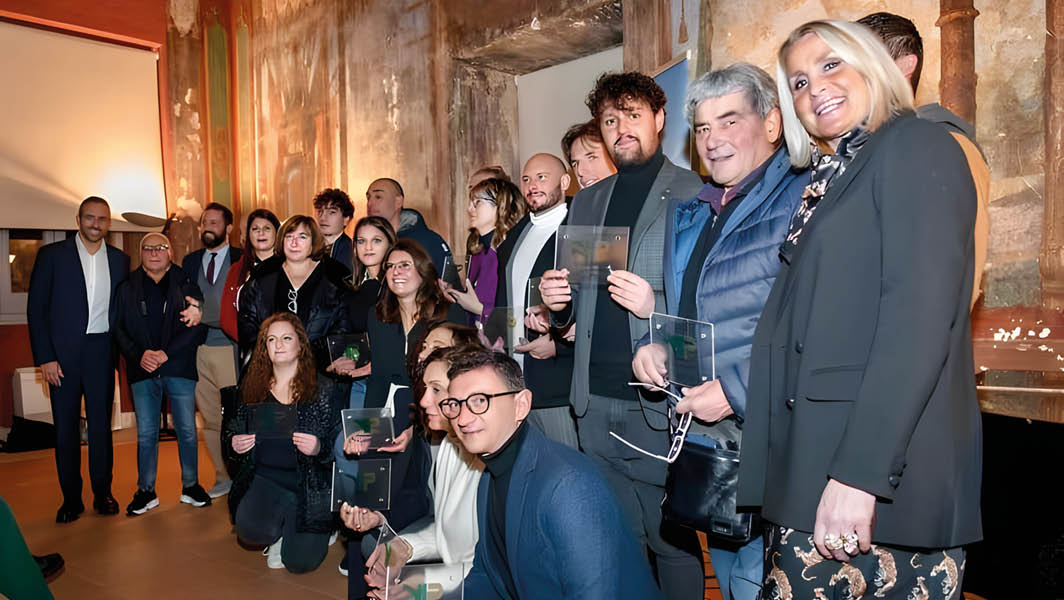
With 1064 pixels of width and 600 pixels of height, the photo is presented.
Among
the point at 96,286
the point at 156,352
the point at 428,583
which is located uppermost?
the point at 96,286

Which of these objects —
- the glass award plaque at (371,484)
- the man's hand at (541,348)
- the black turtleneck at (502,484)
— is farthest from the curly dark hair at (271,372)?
the black turtleneck at (502,484)

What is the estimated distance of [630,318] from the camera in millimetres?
2256

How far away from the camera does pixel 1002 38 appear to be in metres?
3.05

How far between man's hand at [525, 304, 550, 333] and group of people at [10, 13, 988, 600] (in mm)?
41

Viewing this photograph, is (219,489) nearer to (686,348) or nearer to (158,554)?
(158,554)

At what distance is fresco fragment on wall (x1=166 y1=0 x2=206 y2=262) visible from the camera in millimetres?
8938

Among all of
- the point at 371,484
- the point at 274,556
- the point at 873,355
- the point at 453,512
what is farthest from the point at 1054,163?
the point at 274,556

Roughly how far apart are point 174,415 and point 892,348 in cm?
493

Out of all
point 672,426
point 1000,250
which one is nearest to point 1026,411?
point 1000,250

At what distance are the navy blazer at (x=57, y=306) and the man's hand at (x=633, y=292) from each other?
158 inches

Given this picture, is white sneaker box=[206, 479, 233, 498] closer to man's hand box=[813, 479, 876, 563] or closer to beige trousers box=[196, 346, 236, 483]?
beige trousers box=[196, 346, 236, 483]

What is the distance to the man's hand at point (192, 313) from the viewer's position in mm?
5031

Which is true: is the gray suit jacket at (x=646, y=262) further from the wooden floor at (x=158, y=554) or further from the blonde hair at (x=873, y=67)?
the wooden floor at (x=158, y=554)

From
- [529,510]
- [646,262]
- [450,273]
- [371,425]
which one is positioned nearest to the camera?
[529,510]
